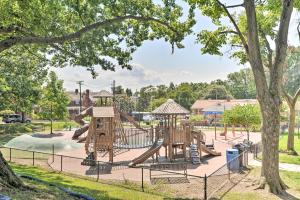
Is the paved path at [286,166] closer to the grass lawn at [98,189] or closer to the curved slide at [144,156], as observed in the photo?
the curved slide at [144,156]

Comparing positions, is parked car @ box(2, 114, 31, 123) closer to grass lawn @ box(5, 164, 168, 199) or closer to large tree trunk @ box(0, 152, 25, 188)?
grass lawn @ box(5, 164, 168, 199)

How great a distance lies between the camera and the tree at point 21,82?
33469mm

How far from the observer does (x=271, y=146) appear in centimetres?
1362

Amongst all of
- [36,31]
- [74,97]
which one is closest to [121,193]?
[36,31]

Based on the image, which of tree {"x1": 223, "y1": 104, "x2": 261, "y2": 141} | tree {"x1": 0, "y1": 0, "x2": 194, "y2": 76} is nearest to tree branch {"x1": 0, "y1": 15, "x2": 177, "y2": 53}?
tree {"x1": 0, "y1": 0, "x2": 194, "y2": 76}

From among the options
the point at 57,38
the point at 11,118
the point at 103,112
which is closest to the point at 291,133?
the point at 103,112

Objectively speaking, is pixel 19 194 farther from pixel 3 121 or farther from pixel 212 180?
pixel 3 121

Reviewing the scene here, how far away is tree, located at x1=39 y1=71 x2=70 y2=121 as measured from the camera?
42.5 meters

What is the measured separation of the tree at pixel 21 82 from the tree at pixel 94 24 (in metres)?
19.0

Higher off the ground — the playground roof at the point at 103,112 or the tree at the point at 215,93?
the tree at the point at 215,93

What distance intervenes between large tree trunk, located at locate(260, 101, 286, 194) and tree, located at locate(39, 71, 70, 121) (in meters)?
33.0

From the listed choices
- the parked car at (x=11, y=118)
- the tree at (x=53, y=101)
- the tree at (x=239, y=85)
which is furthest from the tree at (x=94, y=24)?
the tree at (x=239, y=85)

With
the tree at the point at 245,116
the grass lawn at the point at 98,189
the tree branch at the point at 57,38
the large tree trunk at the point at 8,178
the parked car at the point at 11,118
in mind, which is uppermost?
the tree branch at the point at 57,38

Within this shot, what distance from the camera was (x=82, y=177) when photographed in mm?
15969
